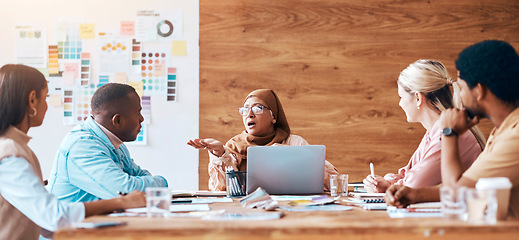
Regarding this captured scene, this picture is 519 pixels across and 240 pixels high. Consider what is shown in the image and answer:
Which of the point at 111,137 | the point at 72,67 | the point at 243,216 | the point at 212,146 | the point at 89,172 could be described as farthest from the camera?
the point at 72,67

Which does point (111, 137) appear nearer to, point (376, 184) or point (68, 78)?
point (376, 184)

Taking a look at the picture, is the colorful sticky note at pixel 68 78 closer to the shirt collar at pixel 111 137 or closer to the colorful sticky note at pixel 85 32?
the colorful sticky note at pixel 85 32

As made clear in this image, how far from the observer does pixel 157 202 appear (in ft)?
5.25

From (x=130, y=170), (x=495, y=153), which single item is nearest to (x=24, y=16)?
(x=130, y=170)

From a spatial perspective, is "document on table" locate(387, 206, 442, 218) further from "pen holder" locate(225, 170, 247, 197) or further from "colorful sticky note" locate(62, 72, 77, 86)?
"colorful sticky note" locate(62, 72, 77, 86)

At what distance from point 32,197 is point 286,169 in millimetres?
1150

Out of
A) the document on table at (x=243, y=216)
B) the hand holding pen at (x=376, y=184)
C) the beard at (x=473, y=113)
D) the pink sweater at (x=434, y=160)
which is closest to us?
the document on table at (x=243, y=216)

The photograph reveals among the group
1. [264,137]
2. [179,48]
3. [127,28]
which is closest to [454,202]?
[264,137]

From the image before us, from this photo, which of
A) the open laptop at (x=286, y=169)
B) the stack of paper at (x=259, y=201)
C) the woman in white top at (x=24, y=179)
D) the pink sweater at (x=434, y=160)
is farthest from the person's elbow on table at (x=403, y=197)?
the woman in white top at (x=24, y=179)

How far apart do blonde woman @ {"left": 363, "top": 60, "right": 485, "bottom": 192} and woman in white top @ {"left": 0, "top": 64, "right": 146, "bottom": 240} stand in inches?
47.5

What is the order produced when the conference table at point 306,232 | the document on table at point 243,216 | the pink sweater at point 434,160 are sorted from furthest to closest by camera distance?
the pink sweater at point 434,160
the document on table at point 243,216
the conference table at point 306,232

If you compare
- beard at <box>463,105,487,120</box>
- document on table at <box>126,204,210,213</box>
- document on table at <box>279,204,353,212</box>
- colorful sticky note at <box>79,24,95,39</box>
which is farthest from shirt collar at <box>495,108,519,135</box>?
colorful sticky note at <box>79,24,95,39</box>

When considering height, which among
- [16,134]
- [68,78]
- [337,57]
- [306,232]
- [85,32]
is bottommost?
[306,232]

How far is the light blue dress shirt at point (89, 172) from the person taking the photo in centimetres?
215
